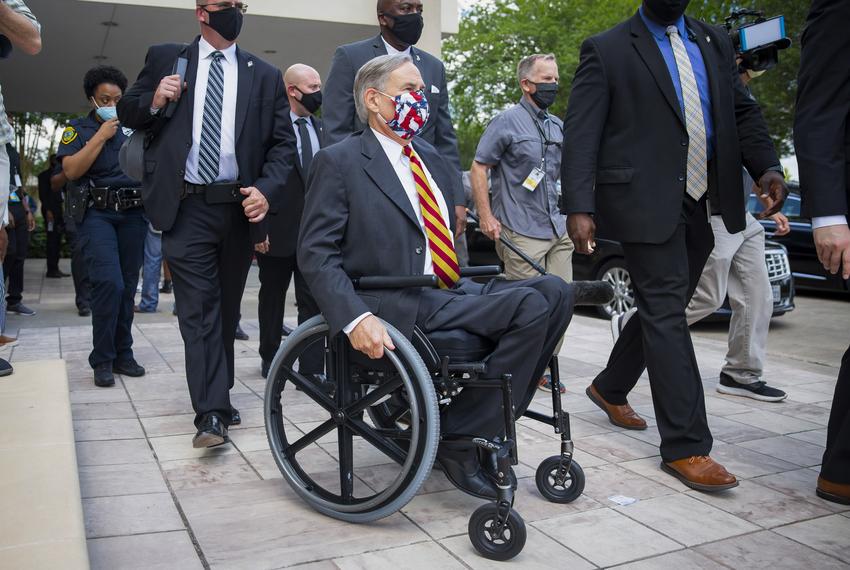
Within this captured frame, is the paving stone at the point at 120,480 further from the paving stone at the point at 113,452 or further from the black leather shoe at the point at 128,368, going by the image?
the black leather shoe at the point at 128,368

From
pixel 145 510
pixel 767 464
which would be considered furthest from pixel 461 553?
pixel 767 464

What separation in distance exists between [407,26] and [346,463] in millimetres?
2399

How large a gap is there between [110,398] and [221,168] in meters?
1.69

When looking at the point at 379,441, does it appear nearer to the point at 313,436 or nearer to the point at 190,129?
the point at 313,436

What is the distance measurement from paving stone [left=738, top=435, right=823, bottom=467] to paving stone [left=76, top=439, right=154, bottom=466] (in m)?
2.83

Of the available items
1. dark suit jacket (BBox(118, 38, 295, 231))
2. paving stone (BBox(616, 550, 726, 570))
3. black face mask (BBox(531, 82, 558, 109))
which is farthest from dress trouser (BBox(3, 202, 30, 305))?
paving stone (BBox(616, 550, 726, 570))

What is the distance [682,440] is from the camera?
367cm

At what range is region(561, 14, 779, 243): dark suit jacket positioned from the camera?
12.2ft

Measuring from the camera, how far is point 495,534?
2.87 metres

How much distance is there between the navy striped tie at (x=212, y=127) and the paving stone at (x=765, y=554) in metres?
2.71

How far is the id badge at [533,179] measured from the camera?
→ 5516 mm

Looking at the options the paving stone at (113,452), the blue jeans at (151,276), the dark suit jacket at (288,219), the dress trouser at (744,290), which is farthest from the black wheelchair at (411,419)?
the blue jeans at (151,276)

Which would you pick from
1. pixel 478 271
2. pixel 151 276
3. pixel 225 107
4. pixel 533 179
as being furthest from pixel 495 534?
pixel 151 276

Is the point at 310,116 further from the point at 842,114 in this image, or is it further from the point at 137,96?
the point at 842,114
